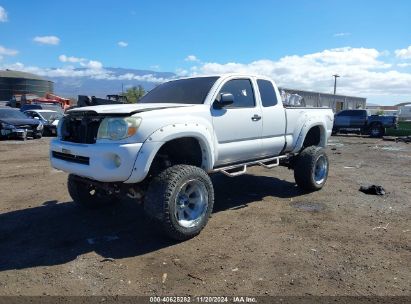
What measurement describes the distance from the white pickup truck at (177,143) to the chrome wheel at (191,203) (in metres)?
0.01

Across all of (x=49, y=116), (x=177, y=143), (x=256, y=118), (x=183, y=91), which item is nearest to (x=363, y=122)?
(x=49, y=116)

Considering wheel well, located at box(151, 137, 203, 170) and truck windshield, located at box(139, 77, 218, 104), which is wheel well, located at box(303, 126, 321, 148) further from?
wheel well, located at box(151, 137, 203, 170)

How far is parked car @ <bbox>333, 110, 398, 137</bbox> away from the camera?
2606 cm

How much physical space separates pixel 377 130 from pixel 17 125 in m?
21.5

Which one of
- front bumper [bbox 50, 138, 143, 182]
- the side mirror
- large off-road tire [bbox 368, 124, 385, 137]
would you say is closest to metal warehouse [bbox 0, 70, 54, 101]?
large off-road tire [bbox 368, 124, 385, 137]

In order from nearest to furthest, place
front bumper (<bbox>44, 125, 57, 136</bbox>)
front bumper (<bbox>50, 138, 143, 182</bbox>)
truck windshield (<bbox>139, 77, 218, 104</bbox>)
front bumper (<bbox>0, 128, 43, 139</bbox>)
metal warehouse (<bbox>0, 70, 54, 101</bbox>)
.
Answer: front bumper (<bbox>50, 138, 143, 182</bbox>) → truck windshield (<bbox>139, 77, 218, 104</bbox>) → front bumper (<bbox>0, 128, 43, 139</bbox>) → front bumper (<bbox>44, 125, 57, 136</bbox>) → metal warehouse (<bbox>0, 70, 54, 101</bbox>)

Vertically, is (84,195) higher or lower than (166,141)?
lower

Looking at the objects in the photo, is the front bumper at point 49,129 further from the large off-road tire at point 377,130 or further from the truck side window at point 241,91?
the large off-road tire at point 377,130

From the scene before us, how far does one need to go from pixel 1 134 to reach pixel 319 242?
59.1 feet

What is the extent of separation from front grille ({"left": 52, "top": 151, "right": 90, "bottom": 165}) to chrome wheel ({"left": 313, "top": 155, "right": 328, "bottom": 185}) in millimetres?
4480

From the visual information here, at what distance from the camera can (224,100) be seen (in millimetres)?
5309

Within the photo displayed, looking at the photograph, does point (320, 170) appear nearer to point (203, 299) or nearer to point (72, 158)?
point (72, 158)

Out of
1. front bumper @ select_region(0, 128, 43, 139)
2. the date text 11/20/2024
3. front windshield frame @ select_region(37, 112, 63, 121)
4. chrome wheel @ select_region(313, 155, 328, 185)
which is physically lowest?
the date text 11/20/2024

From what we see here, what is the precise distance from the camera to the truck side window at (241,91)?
19.3 feet
